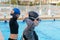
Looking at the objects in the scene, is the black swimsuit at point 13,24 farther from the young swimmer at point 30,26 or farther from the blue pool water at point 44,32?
the blue pool water at point 44,32

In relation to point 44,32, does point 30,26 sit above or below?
above

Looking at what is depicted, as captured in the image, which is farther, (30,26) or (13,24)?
(13,24)

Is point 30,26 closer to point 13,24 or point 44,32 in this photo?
point 13,24

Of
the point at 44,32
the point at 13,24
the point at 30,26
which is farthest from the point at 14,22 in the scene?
the point at 44,32

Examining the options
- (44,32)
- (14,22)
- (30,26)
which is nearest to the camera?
(30,26)

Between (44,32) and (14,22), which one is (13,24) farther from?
(44,32)

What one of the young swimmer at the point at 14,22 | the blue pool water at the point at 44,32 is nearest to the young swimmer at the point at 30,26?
the young swimmer at the point at 14,22

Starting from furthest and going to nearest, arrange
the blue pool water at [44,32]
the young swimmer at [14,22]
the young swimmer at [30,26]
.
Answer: the blue pool water at [44,32] < the young swimmer at [14,22] < the young swimmer at [30,26]

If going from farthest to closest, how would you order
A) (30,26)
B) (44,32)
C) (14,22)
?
(44,32), (14,22), (30,26)

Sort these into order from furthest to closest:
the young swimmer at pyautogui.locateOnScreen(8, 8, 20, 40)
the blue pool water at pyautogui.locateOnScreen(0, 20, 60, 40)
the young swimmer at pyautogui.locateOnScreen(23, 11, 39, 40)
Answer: the blue pool water at pyautogui.locateOnScreen(0, 20, 60, 40), the young swimmer at pyautogui.locateOnScreen(8, 8, 20, 40), the young swimmer at pyautogui.locateOnScreen(23, 11, 39, 40)

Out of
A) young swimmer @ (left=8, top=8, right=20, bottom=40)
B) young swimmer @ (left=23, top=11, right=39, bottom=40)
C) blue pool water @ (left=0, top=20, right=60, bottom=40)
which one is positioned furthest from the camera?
blue pool water @ (left=0, top=20, right=60, bottom=40)

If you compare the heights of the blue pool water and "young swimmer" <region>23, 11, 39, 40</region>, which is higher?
"young swimmer" <region>23, 11, 39, 40</region>

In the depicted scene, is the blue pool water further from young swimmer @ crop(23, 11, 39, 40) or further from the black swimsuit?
young swimmer @ crop(23, 11, 39, 40)

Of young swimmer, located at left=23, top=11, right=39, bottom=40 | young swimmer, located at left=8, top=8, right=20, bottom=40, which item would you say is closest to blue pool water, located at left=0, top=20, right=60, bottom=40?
young swimmer, located at left=8, top=8, right=20, bottom=40
